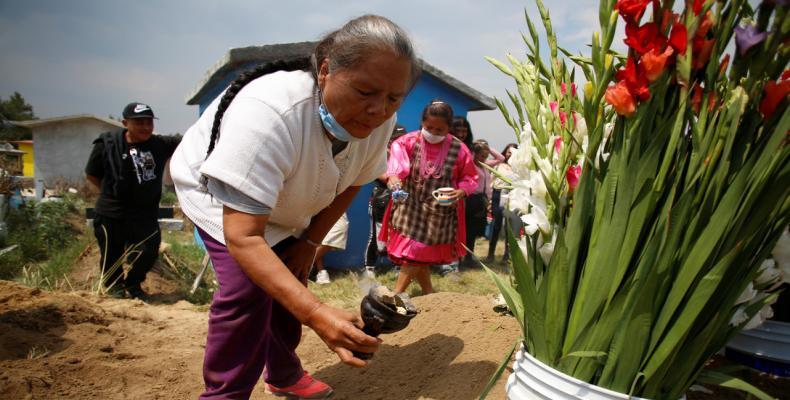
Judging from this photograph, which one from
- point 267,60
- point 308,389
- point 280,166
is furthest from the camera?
point 267,60

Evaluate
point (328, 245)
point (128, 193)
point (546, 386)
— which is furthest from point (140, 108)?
point (546, 386)

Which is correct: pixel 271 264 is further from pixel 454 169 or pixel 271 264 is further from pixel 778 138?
pixel 454 169

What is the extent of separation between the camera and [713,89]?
110 centimetres

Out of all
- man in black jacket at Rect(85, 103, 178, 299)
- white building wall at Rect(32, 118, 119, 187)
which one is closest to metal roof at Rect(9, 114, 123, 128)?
white building wall at Rect(32, 118, 119, 187)

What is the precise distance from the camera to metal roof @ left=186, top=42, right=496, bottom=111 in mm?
6133

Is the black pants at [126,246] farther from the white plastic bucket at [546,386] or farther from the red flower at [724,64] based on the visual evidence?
the red flower at [724,64]

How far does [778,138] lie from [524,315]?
699mm

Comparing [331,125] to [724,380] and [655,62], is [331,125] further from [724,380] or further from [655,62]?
[724,380]

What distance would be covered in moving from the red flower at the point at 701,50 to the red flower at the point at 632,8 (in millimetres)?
126

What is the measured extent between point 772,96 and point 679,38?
0.78ft

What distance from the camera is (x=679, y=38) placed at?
1.06 m

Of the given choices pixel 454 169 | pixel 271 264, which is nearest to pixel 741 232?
pixel 271 264

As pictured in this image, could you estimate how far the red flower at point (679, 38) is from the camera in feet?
3.47

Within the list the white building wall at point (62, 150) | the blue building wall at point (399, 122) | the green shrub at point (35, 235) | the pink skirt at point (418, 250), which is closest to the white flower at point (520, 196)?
the pink skirt at point (418, 250)
